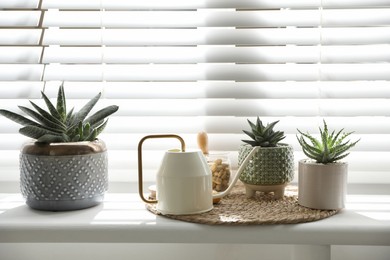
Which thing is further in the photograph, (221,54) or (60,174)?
(221,54)

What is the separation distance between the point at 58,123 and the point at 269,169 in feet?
1.59

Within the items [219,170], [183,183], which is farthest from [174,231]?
[219,170]

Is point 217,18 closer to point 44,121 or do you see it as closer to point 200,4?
point 200,4

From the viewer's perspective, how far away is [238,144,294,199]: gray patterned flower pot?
98 cm

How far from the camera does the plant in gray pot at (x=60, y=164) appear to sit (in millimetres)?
927

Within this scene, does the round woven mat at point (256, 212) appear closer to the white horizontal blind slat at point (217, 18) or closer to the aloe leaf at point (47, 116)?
the aloe leaf at point (47, 116)

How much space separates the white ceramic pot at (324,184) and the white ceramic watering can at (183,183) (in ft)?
0.45

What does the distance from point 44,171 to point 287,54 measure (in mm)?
657

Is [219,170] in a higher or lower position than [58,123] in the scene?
lower

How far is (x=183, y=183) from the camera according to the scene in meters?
0.88

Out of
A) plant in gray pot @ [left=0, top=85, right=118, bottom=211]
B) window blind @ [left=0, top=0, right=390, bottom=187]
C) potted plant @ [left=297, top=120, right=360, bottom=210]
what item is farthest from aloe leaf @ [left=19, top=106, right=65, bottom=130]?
potted plant @ [left=297, top=120, right=360, bottom=210]

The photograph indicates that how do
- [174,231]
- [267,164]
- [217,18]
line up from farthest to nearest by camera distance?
[217,18]
[267,164]
[174,231]

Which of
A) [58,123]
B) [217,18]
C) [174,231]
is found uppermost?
[217,18]

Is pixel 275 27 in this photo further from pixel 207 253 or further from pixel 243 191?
pixel 207 253
